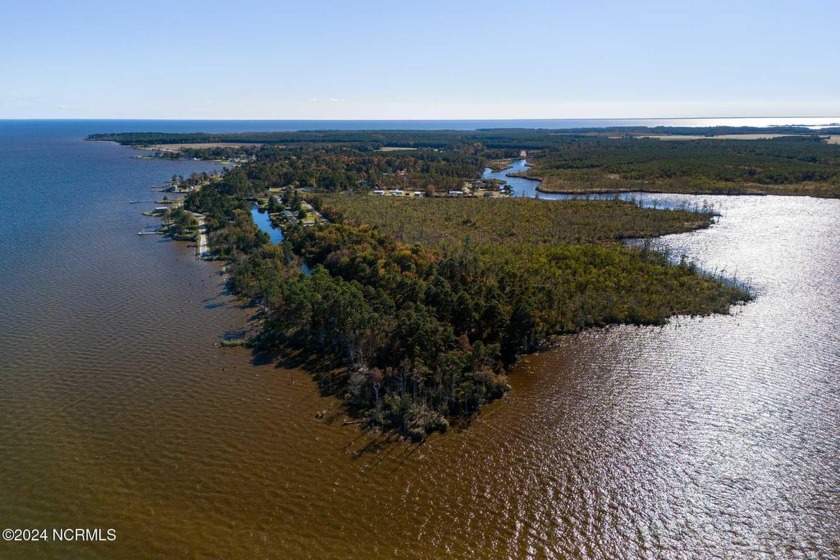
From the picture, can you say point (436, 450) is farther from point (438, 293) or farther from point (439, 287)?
point (439, 287)

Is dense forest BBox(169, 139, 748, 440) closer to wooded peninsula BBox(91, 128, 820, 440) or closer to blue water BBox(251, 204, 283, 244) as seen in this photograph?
wooded peninsula BBox(91, 128, 820, 440)

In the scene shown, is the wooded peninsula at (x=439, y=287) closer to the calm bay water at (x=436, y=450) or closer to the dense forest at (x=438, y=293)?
the dense forest at (x=438, y=293)

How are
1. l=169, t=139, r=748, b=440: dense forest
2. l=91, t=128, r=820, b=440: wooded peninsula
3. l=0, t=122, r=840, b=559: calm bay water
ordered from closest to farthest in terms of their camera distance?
l=0, t=122, r=840, b=559: calm bay water
l=169, t=139, r=748, b=440: dense forest
l=91, t=128, r=820, b=440: wooded peninsula

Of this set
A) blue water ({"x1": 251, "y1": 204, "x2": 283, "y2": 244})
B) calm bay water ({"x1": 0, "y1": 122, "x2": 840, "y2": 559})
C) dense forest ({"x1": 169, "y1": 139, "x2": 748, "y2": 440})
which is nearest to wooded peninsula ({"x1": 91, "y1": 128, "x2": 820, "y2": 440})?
dense forest ({"x1": 169, "y1": 139, "x2": 748, "y2": 440})

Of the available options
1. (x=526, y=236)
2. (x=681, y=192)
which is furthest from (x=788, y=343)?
(x=681, y=192)

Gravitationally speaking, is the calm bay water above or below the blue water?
below

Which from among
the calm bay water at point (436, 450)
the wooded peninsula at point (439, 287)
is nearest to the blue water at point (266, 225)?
the wooded peninsula at point (439, 287)

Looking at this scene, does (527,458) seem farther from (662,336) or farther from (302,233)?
(302,233)
